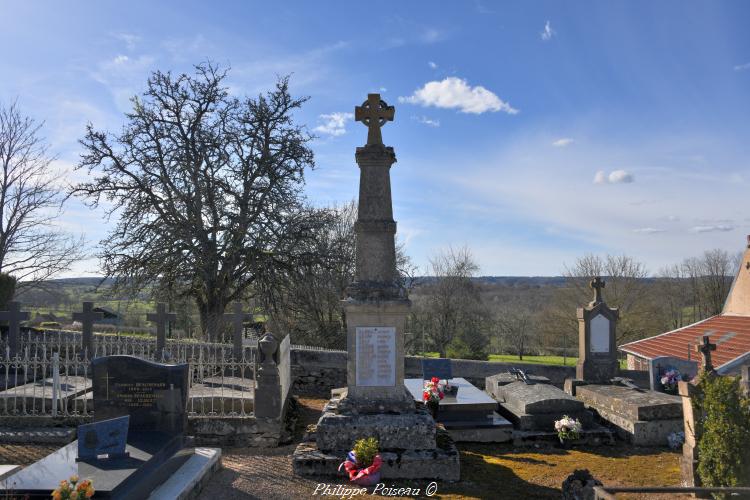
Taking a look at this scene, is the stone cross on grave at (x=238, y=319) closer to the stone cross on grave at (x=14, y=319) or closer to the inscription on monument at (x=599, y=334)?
the stone cross on grave at (x=14, y=319)

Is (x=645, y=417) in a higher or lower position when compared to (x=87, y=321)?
lower

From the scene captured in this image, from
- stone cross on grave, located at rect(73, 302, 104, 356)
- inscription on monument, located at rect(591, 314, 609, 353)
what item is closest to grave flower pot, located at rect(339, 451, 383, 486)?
inscription on monument, located at rect(591, 314, 609, 353)

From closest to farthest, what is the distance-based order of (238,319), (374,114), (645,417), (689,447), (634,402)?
(689,447) → (374,114) → (645,417) → (634,402) → (238,319)

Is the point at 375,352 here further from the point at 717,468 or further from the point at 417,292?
the point at 417,292

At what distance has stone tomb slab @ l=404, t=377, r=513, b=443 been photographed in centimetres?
868

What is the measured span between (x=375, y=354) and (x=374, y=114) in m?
3.54

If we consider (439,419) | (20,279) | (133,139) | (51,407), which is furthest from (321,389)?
(20,279)

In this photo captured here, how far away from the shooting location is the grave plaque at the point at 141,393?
684cm

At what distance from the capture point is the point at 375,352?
7.33 meters

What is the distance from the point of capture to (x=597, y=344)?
12.1 metres

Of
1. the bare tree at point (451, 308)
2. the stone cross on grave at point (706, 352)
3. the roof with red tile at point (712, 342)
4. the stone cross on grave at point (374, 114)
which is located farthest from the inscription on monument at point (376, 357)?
the bare tree at point (451, 308)

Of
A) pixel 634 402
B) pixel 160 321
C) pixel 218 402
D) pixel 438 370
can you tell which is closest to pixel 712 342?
pixel 634 402

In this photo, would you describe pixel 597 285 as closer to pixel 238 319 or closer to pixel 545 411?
pixel 545 411

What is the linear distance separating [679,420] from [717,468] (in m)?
3.69
